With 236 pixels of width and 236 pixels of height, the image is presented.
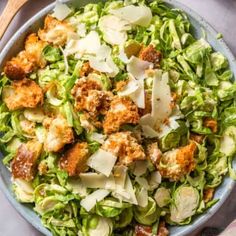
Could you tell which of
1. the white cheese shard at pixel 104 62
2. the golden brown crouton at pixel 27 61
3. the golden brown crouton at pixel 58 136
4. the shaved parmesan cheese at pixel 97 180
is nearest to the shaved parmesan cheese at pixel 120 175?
the shaved parmesan cheese at pixel 97 180

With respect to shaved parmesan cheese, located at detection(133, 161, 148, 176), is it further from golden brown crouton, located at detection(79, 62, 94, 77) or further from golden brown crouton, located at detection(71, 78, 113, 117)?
golden brown crouton, located at detection(79, 62, 94, 77)

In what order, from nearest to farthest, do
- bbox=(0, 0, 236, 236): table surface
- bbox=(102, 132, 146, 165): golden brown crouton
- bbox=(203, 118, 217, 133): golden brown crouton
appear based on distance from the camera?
bbox=(102, 132, 146, 165): golden brown crouton
bbox=(203, 118, 217, 133): golden brown crouton
bbox=(0, 0, 236, 236): table surface

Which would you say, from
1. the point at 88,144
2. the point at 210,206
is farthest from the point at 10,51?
the point at 210,206

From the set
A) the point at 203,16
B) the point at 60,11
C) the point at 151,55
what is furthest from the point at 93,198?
the point at 203,16

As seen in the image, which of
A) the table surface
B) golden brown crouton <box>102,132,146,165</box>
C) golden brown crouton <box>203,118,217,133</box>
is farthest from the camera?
the table surface

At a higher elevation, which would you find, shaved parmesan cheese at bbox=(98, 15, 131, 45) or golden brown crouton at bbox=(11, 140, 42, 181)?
shaved parmesan cheese at bbox=(98, 15, 131, 45)

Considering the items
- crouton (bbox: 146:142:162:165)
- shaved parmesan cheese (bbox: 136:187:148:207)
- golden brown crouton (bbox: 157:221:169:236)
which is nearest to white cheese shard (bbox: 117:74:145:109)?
crouton (bbox: 146:142:162:165)

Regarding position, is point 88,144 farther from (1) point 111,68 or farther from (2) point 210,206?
(2) point 210,206
